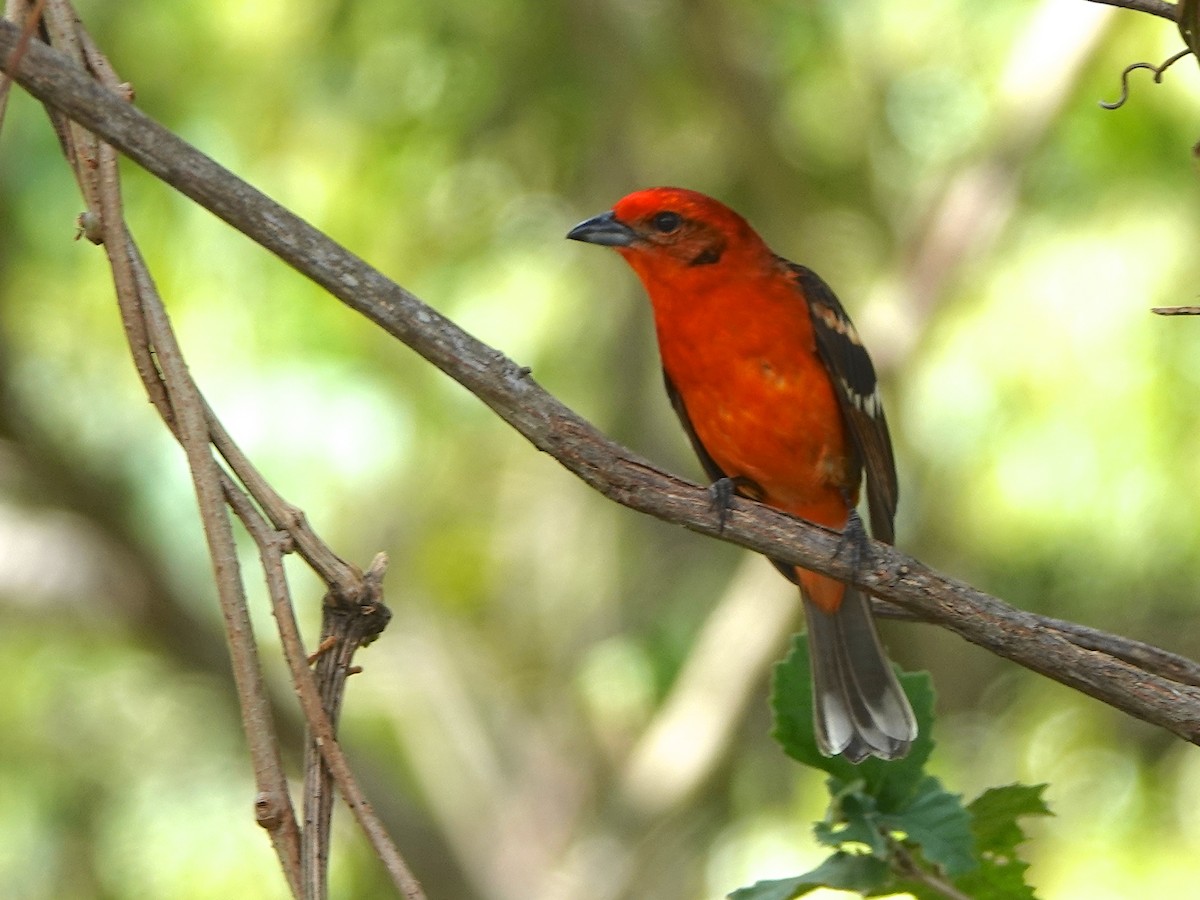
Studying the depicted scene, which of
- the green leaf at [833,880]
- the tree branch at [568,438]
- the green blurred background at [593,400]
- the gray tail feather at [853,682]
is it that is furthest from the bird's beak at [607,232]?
the green leaf at [833,880]

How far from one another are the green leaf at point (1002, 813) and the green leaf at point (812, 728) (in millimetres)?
106

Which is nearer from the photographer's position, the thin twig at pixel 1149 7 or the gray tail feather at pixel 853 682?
the thin twig at pixel 1149 7

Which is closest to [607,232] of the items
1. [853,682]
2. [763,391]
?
[763,391]

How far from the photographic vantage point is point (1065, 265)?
24.1ft

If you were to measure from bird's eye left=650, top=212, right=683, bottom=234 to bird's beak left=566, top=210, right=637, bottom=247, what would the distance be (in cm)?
8

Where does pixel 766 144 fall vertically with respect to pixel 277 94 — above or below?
below

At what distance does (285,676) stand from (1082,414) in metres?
4.17

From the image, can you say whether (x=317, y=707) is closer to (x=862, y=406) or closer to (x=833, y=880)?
(x=833, y=880)

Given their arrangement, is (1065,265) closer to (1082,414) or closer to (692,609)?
(1082,414)

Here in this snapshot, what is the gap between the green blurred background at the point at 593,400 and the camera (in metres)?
7.09

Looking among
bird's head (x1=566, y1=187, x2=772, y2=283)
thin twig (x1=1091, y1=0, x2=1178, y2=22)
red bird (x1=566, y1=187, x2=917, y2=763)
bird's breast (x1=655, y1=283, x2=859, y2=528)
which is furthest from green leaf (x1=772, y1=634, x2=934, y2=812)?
bird's head (x1=566, y1=187, x2=772, y2=283)

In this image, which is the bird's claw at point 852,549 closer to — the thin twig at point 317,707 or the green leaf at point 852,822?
the green leaf at point 852,822

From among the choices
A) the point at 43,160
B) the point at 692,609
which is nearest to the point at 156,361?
the point at 43,160

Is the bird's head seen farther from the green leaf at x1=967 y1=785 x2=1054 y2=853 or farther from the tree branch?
the green leaf at x1=967 y1=785 x2=1054 y2=853
